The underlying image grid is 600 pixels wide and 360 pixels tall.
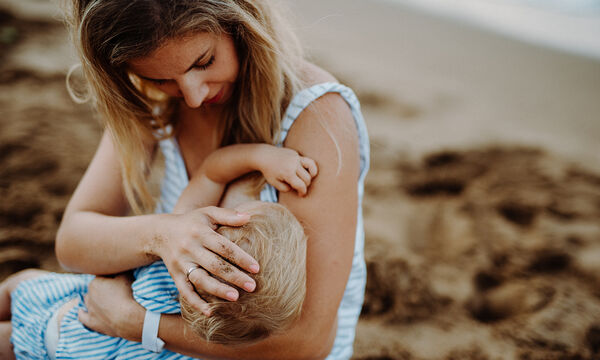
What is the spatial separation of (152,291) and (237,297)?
1.20 ft

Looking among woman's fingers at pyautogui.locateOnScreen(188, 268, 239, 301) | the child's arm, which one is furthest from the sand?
woman's fingers at pyautogui.locateOnScreen(188, 268, 239, 301)

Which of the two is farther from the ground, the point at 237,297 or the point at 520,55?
the point at 237,297

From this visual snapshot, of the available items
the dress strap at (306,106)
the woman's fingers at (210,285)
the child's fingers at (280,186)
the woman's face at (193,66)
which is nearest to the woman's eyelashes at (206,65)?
the woman's face at (193,66)

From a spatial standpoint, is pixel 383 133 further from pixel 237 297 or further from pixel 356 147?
pixel 237 297

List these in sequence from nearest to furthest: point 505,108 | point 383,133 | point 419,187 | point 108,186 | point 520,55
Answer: point 108,186, point 419,187, point 383,133, point 505,108, point 520,55

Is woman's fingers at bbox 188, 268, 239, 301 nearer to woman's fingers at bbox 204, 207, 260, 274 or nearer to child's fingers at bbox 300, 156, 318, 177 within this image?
woman's fingers at bbox 204, 207, 260, 274

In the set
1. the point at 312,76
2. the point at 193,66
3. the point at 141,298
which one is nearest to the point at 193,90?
the point at 193,66

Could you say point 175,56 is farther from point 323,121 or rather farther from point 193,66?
point 323,121

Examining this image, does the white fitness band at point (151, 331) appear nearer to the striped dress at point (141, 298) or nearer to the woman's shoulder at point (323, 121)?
the striped dress at point (141, 298)

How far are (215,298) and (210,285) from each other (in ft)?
0.17

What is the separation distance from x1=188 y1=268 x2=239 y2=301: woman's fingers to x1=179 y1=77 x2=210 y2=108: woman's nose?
0.49 m

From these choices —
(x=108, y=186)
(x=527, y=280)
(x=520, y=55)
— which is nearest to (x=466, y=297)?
(x=527, y=280)

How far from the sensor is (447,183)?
10.3 ft

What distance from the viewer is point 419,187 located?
3.15 m
